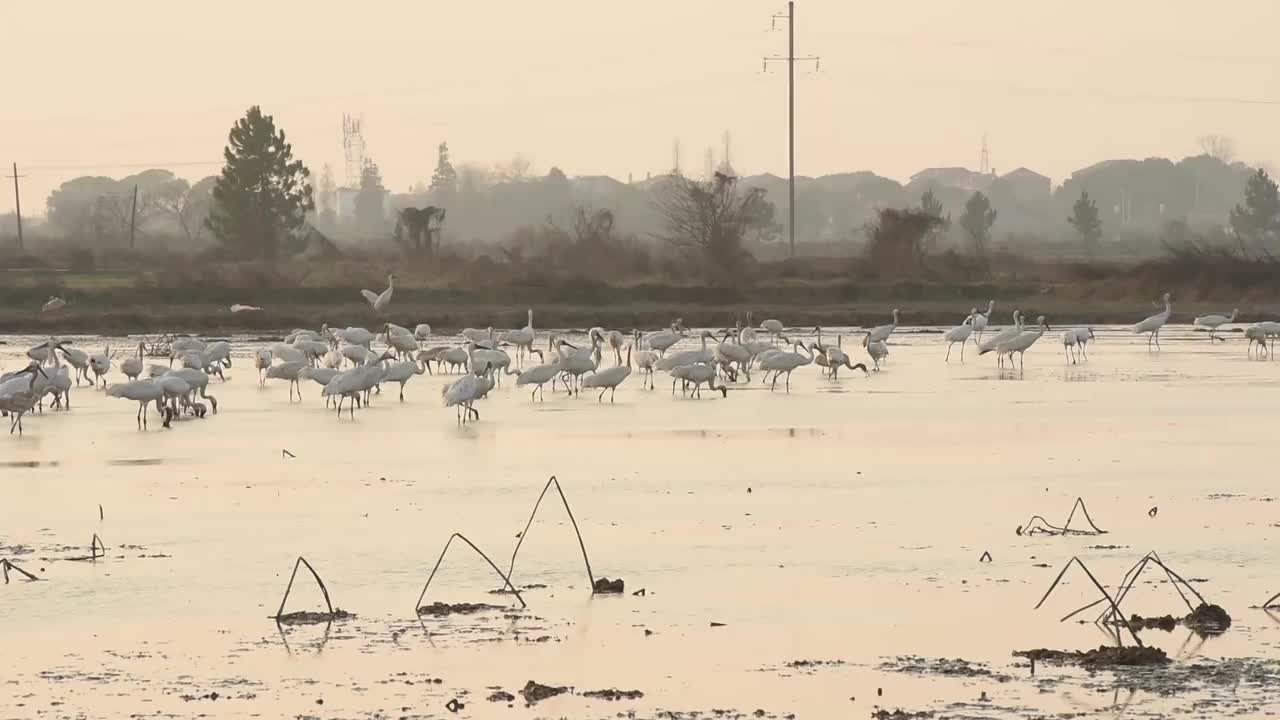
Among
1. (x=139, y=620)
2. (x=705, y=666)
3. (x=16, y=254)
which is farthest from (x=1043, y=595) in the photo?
(x=16, y=254)

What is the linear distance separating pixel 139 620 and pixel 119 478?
22.0ft

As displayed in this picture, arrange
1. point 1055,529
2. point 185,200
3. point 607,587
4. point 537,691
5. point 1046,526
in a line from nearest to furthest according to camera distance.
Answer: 1. point 537,691
2. point 607,587
3. point 1055,529
4. point 1046,526
5. point 185,200

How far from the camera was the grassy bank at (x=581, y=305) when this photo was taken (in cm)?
4659

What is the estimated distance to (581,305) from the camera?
2026 inches

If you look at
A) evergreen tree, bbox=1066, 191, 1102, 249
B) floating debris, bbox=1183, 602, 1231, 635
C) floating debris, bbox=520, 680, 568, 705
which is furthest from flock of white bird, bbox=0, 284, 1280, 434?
evergreen tree, bbox=1066, 191, 1102, 249

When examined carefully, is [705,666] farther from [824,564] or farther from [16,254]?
[16,254]

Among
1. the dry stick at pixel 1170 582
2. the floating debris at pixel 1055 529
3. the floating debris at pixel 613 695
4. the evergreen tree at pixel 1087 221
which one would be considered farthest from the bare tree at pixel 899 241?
the evergreen tree at pixel 1087 221

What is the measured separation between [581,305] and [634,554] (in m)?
38.9

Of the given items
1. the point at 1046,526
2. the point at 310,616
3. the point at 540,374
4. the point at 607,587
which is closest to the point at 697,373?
the point at 540,374

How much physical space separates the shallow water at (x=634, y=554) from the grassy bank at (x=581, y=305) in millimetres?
22935

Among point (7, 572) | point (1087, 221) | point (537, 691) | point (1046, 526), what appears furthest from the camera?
point (1087, 221)

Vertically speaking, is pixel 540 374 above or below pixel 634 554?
above

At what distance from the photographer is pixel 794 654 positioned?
978 centimetres

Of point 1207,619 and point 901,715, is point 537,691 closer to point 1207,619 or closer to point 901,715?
point 901,715
